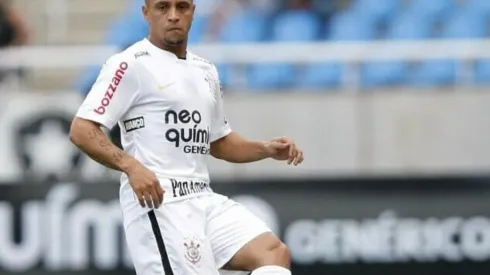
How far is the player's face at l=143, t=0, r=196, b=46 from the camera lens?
22.0 ft

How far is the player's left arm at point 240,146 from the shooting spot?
7.11 meters

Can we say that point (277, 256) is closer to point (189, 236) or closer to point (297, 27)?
point (189, 236)

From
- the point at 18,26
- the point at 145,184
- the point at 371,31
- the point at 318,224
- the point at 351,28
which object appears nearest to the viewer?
the point at 145,184

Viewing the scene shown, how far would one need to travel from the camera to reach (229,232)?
6.83m

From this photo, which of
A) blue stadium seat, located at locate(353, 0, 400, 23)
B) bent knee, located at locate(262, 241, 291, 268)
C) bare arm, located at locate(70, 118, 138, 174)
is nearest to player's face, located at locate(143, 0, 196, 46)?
bare arm, located at locate(70, 118, 138, 174)

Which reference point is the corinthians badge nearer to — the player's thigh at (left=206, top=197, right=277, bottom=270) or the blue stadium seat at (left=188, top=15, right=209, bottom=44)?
the player's thigh at (left=206, top=197, right=277, bottom=270)

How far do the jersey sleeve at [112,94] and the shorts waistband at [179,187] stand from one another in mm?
390

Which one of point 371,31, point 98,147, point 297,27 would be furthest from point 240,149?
point 297,27

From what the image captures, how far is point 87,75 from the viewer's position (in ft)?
41.9

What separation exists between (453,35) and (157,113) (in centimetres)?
687

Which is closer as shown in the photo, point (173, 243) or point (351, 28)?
point (173, 243)

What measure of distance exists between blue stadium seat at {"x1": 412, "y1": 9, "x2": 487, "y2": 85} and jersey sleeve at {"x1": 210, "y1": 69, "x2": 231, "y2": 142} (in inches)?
203

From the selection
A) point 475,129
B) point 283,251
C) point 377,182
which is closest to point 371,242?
point 377,182

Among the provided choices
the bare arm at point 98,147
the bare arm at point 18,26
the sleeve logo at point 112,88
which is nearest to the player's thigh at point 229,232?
the bare arm at point 98,147
